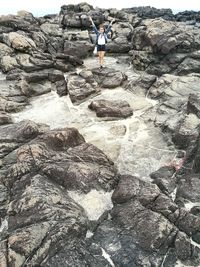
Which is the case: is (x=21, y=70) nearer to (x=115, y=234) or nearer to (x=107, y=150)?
(x=107, y=150)

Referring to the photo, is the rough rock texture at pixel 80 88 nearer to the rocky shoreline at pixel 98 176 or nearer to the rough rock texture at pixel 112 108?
the rocky shoreline at pixel 98 176

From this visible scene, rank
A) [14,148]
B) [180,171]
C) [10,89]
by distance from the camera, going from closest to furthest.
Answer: [180,171] → [14,148] → [10,89]

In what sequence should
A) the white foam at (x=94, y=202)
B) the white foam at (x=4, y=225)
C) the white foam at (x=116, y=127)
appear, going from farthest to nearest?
the white foam at (x=116, y=127) → the white foam at (x=94, y=202) → the white foam at (x=4, y=225)

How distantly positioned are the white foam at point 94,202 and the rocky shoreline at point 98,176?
0.34 feet

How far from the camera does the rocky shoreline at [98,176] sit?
31.9 feet

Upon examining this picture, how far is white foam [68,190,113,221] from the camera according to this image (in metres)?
11.3

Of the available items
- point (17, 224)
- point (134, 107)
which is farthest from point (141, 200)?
point (134, 107)

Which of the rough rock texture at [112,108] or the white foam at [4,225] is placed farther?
the rough rock texture at [112,108]

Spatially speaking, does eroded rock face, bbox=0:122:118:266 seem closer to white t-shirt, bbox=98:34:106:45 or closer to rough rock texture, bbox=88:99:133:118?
rough rock texture, bbox=88:99:133:118

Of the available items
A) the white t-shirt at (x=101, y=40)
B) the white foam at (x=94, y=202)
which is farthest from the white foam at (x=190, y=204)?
the white t-shirt at (x=101, y=40)

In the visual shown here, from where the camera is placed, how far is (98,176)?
12.4 m

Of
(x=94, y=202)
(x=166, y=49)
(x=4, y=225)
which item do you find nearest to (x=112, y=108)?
(x=94, y=202)

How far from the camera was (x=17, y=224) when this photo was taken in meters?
10.3

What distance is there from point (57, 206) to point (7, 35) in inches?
776
